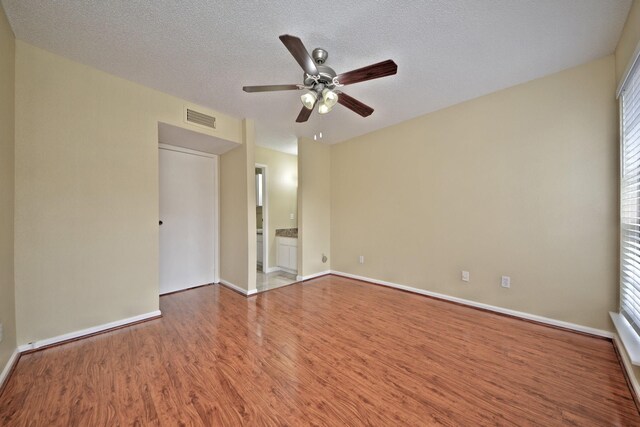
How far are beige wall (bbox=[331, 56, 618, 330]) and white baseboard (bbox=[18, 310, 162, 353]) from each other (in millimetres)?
3281

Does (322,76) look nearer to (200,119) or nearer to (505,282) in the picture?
(200,119)

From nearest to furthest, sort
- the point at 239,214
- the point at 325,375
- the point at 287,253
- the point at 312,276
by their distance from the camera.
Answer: the point at 325,375, the point at 239,214, the point at 312,276, the point at 287,253

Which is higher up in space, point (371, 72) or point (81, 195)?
point (371, 72)

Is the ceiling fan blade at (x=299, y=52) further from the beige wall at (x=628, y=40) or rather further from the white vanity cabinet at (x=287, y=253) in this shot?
the white vanity cabinet at (x=287, y=253)

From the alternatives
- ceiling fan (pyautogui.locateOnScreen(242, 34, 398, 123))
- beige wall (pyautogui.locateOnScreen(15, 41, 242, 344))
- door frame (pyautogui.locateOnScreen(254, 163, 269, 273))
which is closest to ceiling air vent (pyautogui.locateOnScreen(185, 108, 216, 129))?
beige wall (pyautogui.locateOnScreen(15, 41, 242, 344))

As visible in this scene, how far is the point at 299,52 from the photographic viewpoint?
1577 mm

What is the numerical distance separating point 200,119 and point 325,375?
128 inches

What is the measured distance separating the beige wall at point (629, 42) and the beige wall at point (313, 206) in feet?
11.9

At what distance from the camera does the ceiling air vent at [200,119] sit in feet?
9.82

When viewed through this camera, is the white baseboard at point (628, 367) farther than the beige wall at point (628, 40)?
No

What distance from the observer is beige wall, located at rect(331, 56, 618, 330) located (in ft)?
7.22

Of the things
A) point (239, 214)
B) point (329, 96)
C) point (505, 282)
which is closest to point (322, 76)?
point (329, 96)

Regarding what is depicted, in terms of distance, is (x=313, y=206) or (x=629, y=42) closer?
(x=629, y=42)

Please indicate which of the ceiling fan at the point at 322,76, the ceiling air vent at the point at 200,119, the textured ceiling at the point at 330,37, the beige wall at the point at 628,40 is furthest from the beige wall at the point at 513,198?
the ceiling air vent at the point at 200,119
